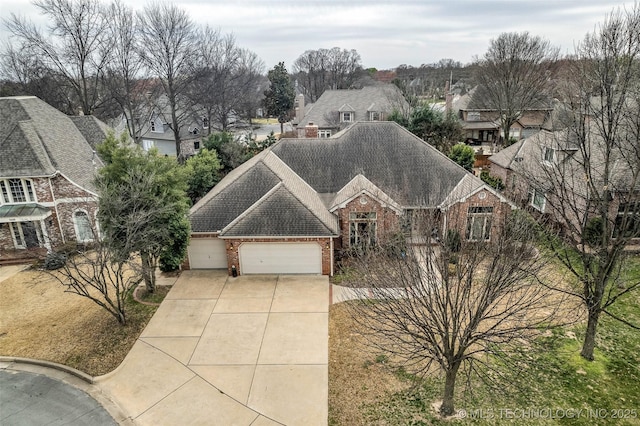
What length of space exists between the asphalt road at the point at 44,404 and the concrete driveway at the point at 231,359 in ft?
2.34

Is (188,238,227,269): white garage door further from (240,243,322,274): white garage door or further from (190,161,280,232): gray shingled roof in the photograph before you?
(240,243,322,274): white garage door

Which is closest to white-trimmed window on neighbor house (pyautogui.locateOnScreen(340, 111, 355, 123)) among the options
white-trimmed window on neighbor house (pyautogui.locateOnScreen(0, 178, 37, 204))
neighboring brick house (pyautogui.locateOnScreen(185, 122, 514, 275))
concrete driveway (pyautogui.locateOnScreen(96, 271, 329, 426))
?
neighboring brick house (pyautogui.locateOnScreen(185, 122, 514, 275))

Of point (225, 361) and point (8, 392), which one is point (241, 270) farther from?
point (8, 392)

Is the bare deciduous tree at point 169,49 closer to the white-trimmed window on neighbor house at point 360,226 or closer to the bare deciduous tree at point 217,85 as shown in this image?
the bare deciduous tree at point 217,85

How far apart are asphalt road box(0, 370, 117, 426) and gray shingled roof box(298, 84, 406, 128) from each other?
39.5 m

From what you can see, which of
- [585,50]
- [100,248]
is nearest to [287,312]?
[100,248]

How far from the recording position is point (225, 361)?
1391 cm

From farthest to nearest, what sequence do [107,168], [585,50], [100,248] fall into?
1. [107,168]
2. [100,248]
3. [585,50]

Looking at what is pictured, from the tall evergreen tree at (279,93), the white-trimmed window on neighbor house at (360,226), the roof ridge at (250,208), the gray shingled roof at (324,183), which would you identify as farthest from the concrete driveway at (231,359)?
the tall evergreen tree at (279,93)

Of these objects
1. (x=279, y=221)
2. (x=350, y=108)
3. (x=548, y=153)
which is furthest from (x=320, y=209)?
(x=350, y=108)

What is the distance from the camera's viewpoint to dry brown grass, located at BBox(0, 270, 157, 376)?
14.5m

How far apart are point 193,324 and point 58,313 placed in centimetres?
638

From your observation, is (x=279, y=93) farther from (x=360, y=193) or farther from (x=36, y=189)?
(x=360, y=193)

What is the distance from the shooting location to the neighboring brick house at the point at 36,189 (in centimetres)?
2222
